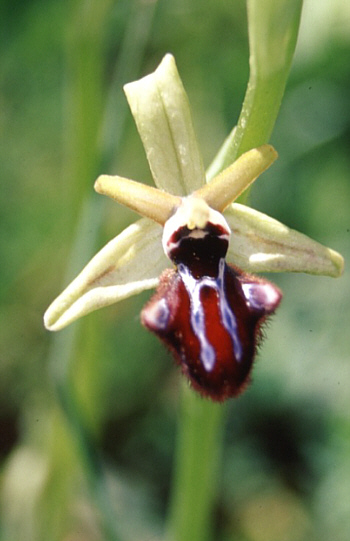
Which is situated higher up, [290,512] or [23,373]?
[23,373]

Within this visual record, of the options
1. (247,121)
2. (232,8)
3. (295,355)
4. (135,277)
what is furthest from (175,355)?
(232,8)

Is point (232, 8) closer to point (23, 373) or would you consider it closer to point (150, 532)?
point (23, 373)

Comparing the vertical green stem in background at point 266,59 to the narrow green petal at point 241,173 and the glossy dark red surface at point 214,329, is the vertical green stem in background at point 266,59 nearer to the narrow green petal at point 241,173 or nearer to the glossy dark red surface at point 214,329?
the narrow green petal at point 241,173

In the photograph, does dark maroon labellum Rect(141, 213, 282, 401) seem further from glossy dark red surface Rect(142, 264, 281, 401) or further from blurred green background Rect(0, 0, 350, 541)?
blurred green background Rect(0, 0, 350, 541)

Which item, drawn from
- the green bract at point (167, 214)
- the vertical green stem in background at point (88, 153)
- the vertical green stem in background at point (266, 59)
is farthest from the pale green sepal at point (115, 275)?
the vertical green stem in background at point (88, 153)

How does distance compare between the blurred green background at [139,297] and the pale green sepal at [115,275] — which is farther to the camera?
the blurred green background at [139,297]

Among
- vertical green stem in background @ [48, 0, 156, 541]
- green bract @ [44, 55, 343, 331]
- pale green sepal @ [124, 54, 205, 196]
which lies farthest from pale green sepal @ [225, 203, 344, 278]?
vertical green stem in background @ [48, 0, 156, 541]
